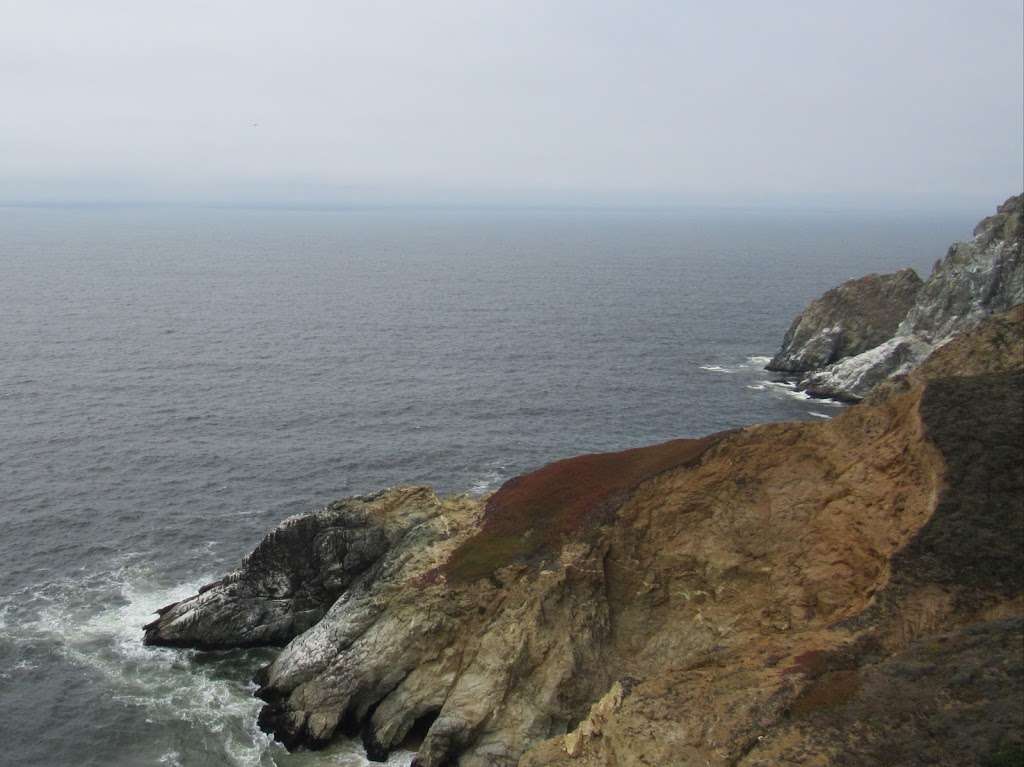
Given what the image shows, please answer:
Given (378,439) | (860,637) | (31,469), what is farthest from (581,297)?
(860,637)

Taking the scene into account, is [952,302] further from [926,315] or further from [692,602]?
[692,602]

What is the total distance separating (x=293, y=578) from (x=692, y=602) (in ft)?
83.7

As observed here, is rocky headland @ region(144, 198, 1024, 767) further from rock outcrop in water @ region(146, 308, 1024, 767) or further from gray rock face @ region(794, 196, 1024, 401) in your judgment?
gray rock face @ region(794, 196, 1024, 401)

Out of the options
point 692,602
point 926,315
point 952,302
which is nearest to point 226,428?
point 692,602

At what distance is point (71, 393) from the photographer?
9969cm

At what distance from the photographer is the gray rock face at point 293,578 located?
2087 inches

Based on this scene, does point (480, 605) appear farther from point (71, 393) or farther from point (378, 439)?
point (71, 393)

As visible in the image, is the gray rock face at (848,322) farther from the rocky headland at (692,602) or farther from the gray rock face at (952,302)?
the rocky headland at (692,602)

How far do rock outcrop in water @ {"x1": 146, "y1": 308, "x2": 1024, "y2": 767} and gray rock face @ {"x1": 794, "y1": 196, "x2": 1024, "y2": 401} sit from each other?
64.6 metres

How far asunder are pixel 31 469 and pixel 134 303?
324ft

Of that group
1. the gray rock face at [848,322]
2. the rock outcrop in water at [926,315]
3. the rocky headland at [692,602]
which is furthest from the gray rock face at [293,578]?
the gray rock face at [848,322]

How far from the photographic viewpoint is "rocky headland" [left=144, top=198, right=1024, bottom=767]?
28375mm

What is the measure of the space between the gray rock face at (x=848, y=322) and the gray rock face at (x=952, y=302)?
6.68 m

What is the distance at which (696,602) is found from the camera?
4194 centimetres
